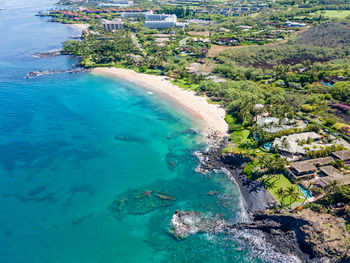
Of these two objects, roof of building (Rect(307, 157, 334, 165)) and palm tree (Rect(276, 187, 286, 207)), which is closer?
palm tree (Rect(276, 187, 286, 207))

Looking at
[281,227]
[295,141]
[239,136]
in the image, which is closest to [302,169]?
[295,141]

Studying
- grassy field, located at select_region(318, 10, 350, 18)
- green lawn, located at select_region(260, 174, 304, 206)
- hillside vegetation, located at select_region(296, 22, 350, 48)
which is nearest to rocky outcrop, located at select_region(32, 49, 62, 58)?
green lawn, located at select_region(260, 174, 304, 206)

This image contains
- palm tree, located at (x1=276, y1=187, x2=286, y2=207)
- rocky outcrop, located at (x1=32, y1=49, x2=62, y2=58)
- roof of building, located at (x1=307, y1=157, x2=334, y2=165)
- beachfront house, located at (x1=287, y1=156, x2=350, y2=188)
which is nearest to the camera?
palm tree, located at (x1=276, y1=187, x2=286, y2=207)

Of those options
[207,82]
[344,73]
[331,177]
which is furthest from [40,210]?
[344,73]

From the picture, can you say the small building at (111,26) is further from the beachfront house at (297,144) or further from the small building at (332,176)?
the small building at (332,176)

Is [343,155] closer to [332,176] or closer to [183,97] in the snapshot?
[332,176]

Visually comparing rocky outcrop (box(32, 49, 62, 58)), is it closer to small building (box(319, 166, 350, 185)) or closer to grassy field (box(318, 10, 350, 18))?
small building (box(319, 166, 350, 185))

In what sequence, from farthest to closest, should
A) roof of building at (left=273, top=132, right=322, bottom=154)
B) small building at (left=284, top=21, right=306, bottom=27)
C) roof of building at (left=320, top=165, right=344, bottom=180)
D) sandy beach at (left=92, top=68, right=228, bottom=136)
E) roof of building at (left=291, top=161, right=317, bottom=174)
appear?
small building at (left=284, top=21, right=306, bottom=27) < sandy beach at (left=92, top=68, right=228, bottom=136) < roof of building at (left=273, top=132, right=322, bottom=154) < roof of building at (left=291, top=161, right=317, bottom=174) < roof of building at (left=320, top=165, right=344, bottom=180)
